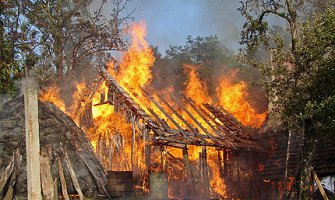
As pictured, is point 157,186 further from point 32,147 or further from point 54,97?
point 54,97

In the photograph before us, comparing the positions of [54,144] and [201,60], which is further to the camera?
[201,60]

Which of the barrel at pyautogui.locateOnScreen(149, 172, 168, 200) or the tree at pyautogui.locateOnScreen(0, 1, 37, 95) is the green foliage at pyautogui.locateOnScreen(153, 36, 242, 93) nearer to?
the tree at pyautogui.locateOnScreen(0, 1, 37, 95)

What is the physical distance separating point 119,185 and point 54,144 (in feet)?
11.0

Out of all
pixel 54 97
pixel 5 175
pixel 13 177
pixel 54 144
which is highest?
pixel 54 97

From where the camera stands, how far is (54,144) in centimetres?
1862

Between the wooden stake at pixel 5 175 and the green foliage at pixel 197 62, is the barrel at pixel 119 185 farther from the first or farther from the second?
the green foliage at pixel 197 62

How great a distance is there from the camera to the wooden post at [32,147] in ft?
33.0

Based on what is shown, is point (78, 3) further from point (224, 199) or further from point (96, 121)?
point (224, 199)

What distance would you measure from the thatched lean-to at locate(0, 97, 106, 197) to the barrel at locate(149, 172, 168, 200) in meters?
2.10

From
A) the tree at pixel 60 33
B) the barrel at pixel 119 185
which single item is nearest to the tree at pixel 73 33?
the tree at pixel 60 33

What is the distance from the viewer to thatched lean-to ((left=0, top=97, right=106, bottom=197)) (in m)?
17.2

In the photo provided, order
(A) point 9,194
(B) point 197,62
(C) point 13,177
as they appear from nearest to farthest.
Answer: (A) point 9,194
(C) point 13,177
(B) point 197,62

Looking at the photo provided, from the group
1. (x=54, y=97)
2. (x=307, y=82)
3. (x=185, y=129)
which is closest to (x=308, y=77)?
(x=307, y=82)

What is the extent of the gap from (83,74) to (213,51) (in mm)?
18130
